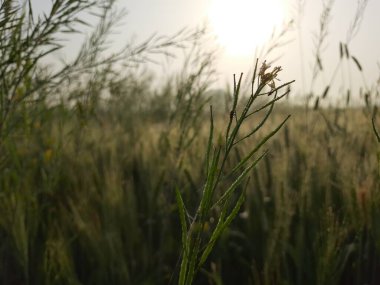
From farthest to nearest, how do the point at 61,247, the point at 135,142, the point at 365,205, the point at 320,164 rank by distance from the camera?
1. the point at 135,142
2. the point at 320,164
3. the point at 365,205
4. the point at 61,247

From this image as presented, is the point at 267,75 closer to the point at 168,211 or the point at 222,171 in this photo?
the point at 222,171

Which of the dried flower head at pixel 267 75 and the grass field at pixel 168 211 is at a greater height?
the dried flower head at pixel 267 75

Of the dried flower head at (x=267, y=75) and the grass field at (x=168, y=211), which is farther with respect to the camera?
the grass field at (x=168, y=211)

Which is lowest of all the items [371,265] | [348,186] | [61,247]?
[371,265]

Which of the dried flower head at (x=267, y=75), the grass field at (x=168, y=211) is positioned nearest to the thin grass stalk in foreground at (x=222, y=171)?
the dried flower head at (x=267, y=75)

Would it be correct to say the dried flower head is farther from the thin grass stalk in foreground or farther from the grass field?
the grass field

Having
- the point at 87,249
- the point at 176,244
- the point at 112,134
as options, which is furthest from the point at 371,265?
the point at 112,134

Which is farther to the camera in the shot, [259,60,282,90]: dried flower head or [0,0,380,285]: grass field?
[0,0,380,285]: grass field

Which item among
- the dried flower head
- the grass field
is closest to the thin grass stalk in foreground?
the dried flower head

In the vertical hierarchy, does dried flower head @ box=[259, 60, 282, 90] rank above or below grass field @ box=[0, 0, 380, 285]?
above

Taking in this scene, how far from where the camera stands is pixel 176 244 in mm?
1949

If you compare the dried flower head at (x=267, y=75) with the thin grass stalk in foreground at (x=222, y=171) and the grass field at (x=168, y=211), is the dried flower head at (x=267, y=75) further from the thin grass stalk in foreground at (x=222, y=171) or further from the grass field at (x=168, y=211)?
the grass field at (x=168, y=211)

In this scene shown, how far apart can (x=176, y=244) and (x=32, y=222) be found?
20.7 inches

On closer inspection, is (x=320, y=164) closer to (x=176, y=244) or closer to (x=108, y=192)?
(x=176, y=244)
